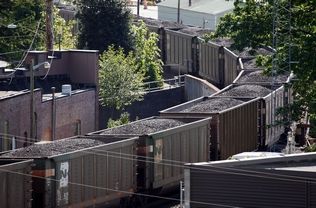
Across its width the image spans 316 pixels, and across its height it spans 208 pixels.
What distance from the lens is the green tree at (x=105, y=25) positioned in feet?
242

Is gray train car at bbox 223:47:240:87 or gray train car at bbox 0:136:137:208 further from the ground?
gray train car at bbox 0:136:137:208

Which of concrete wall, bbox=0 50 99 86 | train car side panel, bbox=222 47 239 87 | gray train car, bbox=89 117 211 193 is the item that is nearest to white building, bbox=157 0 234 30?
train car side panel, bbox=222 47 239 87

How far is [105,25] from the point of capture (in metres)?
74.0

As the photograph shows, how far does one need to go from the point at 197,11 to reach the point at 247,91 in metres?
68.2

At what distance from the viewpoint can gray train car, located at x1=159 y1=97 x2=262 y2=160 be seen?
42.8 m

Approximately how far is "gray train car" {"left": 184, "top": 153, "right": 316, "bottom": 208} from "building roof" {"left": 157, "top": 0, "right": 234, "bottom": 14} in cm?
8396

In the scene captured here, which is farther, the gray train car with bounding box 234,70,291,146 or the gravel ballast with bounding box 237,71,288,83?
the gravel ballast with bounding box 237,71,288,83

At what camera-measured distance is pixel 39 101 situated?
5022 centimetres

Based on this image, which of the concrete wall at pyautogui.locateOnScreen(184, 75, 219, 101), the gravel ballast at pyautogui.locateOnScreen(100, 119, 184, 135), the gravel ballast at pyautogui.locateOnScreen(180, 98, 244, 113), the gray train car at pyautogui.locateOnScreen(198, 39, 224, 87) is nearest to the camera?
the gravel ballast at pyautogui.locateOnScreen(100, 119, 184, 135)

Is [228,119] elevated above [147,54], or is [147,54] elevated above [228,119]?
[228,119]

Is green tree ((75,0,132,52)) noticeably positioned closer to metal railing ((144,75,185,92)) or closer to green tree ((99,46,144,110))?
metal railing ((144,75,185,92))

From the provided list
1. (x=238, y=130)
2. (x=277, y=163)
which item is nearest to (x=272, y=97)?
(x=238, y=130)

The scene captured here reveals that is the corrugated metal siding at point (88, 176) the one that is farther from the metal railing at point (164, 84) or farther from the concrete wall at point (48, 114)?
the metal railing at point (164, 84)

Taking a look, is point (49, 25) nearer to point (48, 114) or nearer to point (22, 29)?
point (22, 29)
